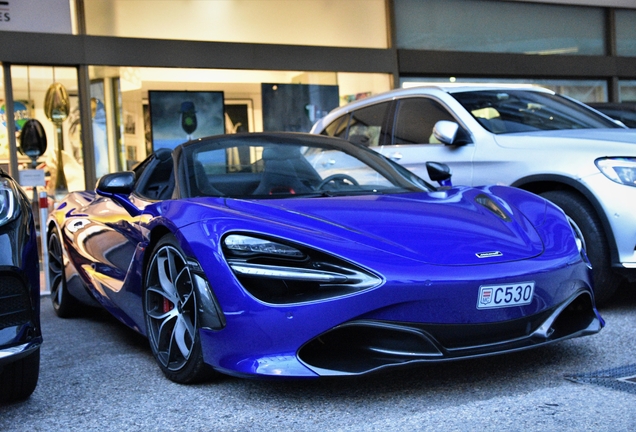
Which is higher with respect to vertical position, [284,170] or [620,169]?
[284,170]

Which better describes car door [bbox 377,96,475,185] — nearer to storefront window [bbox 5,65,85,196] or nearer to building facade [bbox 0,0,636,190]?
building facade [bbox 0,0,636,190]

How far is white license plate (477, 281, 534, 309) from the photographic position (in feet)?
10.9

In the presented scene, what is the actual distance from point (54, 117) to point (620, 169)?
22.8ft

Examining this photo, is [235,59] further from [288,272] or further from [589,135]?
[288,272]

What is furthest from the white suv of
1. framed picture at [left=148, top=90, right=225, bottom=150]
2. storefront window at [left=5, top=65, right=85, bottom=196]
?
storefront window at [left=5, top=65, right=85, bottom=196]

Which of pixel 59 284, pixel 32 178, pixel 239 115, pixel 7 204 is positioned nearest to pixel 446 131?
pixel 59 284

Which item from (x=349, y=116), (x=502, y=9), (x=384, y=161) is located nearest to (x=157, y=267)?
(x=384, y=161)

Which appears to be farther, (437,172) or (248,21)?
(248,21)

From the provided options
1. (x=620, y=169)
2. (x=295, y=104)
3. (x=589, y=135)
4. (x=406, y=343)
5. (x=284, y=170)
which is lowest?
(x=406, y=343)

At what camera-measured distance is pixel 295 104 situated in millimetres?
11422

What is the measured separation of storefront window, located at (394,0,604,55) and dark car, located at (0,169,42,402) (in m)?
9.34

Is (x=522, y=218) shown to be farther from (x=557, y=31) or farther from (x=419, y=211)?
(x=557, y=31)

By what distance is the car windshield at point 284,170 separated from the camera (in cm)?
439

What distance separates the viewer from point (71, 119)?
999 cm
